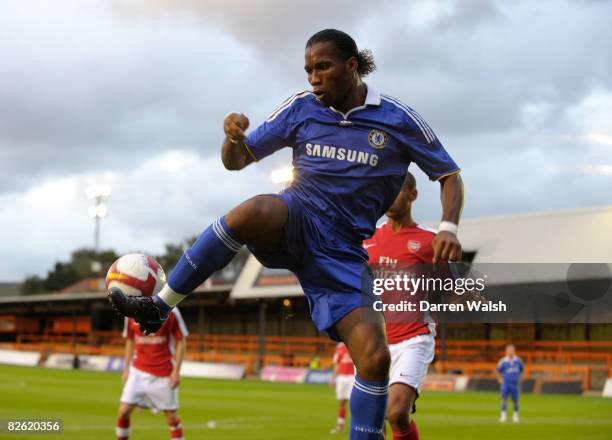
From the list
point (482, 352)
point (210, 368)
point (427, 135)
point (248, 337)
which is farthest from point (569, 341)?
point (427, 135)

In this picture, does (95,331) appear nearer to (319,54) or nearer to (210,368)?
(210,368)

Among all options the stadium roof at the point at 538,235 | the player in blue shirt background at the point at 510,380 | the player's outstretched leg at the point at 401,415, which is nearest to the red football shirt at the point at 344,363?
the player in blue shirt background at the point at 510,380

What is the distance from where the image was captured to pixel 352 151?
5246 millimetres

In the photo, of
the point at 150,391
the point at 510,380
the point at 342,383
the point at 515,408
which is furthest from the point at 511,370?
the point at 150,391

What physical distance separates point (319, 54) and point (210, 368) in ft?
133

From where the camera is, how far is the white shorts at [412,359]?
26.2 ft

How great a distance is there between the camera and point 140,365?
38.7 ft

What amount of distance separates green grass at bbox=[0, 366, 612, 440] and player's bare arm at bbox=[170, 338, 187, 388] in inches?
108

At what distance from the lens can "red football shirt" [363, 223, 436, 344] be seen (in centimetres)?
805

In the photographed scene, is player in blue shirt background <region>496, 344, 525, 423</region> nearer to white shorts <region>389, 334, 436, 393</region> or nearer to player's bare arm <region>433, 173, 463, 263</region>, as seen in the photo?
A: white shorts <region>389, 334, 436, 393</region>

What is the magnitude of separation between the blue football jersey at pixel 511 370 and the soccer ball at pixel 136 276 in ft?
54.0

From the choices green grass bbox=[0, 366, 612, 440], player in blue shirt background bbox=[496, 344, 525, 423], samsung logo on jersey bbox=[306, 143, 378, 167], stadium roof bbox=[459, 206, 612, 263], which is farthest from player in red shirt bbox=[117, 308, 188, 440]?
stadium roof bbox=[459, 206, 612, 263]

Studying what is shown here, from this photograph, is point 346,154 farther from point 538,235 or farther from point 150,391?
point 538,235

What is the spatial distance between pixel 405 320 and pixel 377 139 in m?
3.22
